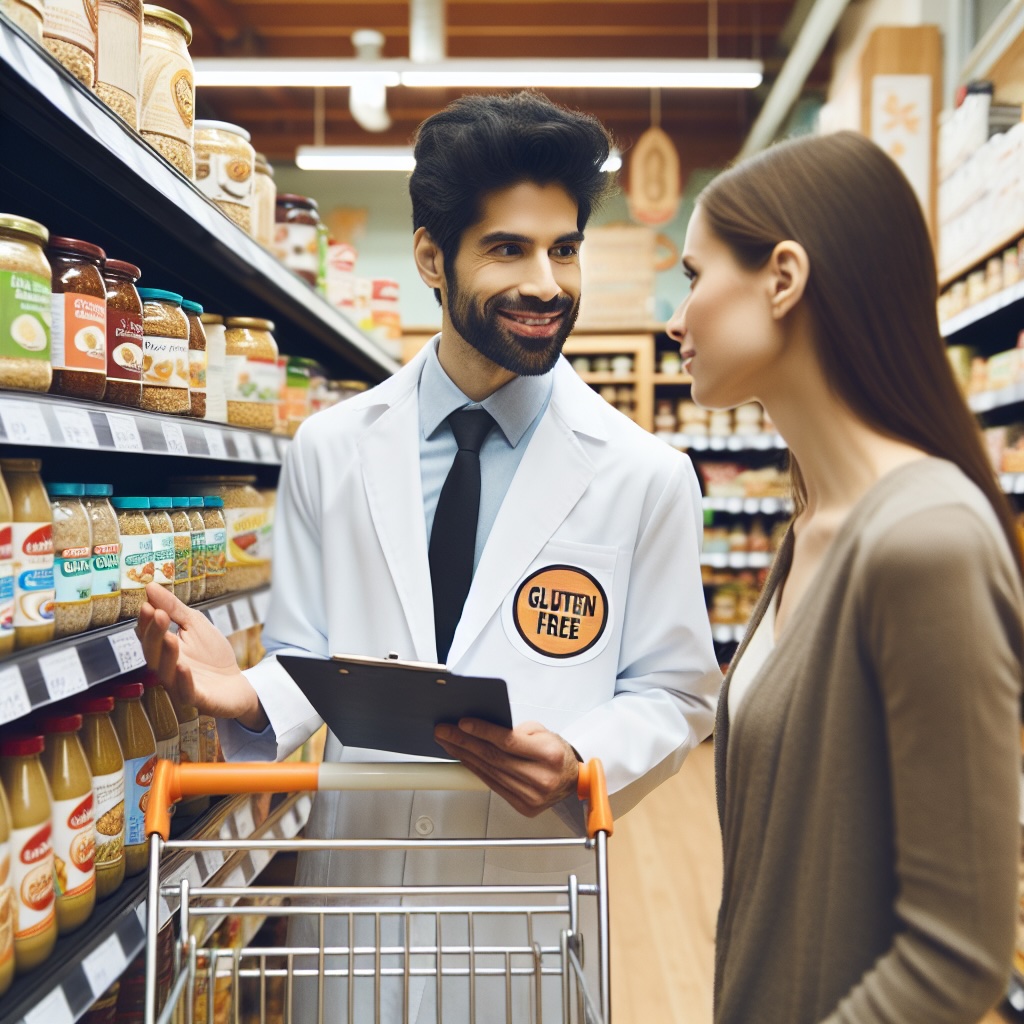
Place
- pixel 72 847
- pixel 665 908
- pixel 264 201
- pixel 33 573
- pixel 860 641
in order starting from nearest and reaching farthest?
1. pixel 860 641
2. pixel 33 573
3. pixel 72 847
4. pixel 264 201
5. pixel 665 908

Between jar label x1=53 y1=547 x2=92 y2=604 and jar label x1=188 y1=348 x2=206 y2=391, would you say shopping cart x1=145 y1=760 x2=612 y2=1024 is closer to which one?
jar label x1=53 y1=547 x2=92 y2=604

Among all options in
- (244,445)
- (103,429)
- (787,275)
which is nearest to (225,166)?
(244,445)

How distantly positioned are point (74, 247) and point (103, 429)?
0.87 ft

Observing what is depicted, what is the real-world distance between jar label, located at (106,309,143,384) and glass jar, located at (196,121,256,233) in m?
0.63

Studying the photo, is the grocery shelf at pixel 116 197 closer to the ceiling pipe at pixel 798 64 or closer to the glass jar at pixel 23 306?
the glass jar at pixel 23 306

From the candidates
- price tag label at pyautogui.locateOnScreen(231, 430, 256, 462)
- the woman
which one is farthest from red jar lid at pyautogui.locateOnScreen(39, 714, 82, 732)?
the woman

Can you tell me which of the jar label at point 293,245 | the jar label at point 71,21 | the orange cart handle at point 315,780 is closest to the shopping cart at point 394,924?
the orange cart handle at point 315,780

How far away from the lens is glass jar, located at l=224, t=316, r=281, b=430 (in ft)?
7.39

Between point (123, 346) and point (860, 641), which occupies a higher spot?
point (123, 346)

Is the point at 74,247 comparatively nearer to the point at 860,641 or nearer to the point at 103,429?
the point at 103,429

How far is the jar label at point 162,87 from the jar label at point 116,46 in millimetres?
162

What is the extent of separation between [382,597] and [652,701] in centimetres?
44

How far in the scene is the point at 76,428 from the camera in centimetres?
131

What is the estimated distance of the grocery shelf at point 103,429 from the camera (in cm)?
118
